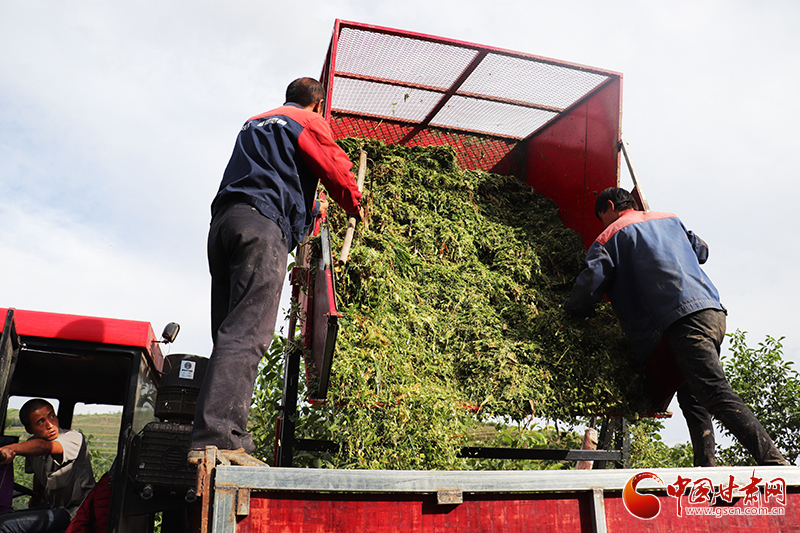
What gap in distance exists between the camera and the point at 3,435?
3398 millimetres

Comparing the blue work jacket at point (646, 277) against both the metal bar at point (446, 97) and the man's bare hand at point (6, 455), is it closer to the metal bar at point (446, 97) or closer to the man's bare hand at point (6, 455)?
the metal bar at point (446, 97)

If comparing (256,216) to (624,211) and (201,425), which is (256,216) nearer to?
(201,425)

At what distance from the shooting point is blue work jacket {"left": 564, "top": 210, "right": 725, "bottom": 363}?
10.5ft

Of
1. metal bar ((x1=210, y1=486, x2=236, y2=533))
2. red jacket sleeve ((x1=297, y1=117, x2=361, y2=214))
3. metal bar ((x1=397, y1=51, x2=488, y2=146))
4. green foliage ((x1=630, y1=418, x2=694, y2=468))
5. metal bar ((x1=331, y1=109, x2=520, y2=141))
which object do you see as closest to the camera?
metal bar ((x1=210, y1=486, x2=236, y2=533))

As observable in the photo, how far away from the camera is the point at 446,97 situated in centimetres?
502

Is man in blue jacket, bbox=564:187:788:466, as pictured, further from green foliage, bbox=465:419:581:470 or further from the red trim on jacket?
green foliage, bbox=465:419:581:470

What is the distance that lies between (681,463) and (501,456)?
4513 mm

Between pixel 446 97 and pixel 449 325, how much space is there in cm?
244

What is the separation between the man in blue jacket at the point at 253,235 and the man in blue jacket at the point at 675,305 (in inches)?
64.7

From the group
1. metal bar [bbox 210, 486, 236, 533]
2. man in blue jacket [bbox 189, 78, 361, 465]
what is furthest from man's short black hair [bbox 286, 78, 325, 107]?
metal bar [bbox 210, 486, 236, 533]

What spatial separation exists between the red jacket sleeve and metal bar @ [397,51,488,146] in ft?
6.92

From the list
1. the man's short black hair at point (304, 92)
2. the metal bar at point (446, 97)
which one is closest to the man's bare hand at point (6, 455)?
the man's short black hair at point (304, 92)

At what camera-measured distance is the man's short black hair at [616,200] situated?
393 centimetres

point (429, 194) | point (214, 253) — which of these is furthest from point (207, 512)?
point (429, 194)
